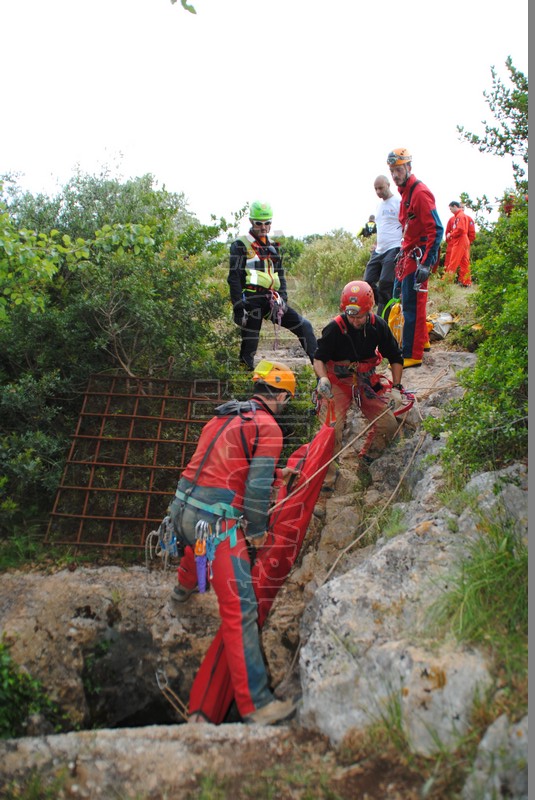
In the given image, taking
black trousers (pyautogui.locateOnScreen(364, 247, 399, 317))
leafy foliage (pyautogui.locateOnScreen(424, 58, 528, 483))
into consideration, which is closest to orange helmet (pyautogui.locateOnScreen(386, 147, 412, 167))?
leafy foliage (pyautogui.locateOnScreen(424, 58, 528, 483))

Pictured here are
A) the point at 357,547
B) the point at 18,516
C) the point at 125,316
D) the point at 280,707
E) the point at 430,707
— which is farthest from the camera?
the point at 125,316

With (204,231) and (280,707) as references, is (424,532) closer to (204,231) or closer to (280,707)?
(280,707)

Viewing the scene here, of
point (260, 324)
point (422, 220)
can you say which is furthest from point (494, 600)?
point (260, 324)

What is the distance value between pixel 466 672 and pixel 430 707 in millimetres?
213

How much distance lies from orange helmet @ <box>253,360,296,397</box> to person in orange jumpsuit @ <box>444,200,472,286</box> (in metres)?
6.85

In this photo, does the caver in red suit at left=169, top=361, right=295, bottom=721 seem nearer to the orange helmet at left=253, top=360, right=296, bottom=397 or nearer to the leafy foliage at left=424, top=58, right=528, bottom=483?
the orange helmet at left=253, top=360, right=296, bottom=397

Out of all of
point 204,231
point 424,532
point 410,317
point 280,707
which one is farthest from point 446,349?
point 280,707

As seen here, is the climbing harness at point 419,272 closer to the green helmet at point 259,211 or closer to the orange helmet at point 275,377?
the green helmet at point 259,211

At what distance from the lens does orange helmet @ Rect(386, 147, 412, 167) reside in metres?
5.82

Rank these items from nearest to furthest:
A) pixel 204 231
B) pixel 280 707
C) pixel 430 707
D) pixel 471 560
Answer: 1. pixel 430 707
2. pixel 471 560
3. pixel 280 707
4. pixel 204 231

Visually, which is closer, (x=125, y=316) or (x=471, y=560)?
(x=471, y=560)

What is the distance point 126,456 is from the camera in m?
6.13

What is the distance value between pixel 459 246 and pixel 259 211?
569 centimetres

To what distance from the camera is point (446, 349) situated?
24.9 feet
